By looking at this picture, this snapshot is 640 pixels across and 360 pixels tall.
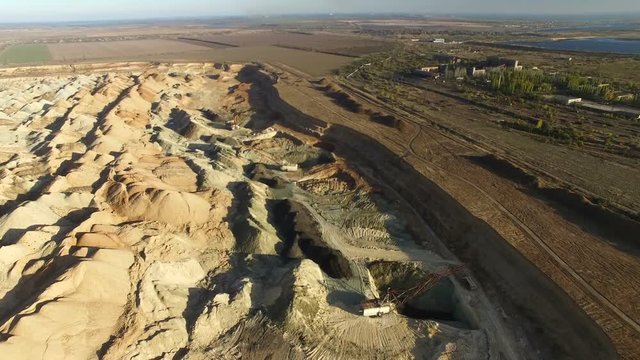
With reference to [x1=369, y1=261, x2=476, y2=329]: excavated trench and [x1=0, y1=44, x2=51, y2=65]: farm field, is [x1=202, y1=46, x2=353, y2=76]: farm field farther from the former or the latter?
[x1=369, y1=261, x2=476, y2=329]: excavated trench

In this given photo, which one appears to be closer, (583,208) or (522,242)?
(522,242)

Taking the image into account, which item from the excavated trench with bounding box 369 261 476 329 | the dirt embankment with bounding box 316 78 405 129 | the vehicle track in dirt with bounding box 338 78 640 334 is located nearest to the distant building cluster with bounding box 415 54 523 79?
the dirt embankment with bounding box 316 78 405 129

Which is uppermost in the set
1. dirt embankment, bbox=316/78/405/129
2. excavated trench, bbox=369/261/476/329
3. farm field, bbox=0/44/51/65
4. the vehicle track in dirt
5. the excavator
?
dirt embankment, bbox=316/78/405/129

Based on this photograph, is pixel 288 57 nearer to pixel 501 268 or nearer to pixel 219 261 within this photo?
pixel 219 261

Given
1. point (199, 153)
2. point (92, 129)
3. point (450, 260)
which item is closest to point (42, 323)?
point (450, 260)

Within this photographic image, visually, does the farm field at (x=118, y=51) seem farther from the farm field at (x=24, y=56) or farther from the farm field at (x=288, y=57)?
the farm field at (x=288, y=57)

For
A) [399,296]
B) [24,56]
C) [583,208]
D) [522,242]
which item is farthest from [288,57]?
[399,296]
